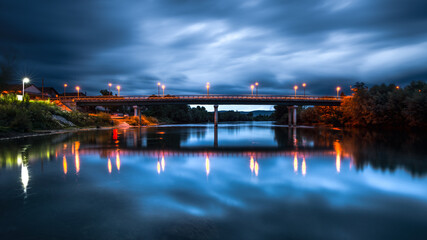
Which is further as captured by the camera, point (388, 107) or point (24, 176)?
point (388, 107)

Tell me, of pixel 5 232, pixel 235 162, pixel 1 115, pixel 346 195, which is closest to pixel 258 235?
pixel 346 195

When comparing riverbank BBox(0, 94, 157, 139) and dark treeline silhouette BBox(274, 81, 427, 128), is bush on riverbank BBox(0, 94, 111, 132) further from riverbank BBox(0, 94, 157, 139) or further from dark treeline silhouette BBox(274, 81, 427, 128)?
dark treeline silhouette BBox(274, 81, 427, 128)

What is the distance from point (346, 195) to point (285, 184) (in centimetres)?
245

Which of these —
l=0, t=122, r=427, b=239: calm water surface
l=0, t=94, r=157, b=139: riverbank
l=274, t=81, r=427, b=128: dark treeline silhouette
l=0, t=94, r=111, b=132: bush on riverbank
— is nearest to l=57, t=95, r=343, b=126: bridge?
l=274, t=81, r=427, b=128: dark treeline silhouette

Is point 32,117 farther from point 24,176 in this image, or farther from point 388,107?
point 388,107

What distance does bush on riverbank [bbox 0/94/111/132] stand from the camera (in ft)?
120

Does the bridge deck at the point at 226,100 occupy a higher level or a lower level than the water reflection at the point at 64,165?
higher

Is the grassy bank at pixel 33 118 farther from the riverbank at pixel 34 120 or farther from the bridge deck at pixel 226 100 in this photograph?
the bridge deck at pixel 226 100

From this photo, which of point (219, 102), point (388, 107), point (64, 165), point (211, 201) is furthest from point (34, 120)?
point (388, 107)

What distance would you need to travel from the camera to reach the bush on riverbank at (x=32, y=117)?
36.5m

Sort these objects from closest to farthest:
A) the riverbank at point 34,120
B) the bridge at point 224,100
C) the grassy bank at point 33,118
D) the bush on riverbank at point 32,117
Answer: the riverbank at point 34,120
the grassy bank at point 33,118
the bush on riverbank at point 32,117
the bridge at point 224,100

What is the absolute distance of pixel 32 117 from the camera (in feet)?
154

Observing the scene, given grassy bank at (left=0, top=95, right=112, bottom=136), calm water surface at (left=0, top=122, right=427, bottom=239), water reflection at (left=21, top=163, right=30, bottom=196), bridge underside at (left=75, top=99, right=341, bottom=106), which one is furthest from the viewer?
bridge underside at (left=75, top=99, right=341, bottom=106)

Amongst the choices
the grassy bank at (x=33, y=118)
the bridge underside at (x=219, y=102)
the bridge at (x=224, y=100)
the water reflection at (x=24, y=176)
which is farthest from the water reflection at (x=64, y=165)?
the bridge underside at (x=219, y=102)
